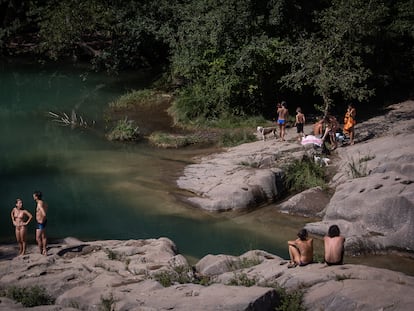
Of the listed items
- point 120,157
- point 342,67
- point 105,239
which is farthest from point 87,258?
point 342,67

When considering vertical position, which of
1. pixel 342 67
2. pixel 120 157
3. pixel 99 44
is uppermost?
pixel 99 44

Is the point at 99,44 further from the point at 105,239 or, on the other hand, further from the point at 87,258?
the point at 87,258

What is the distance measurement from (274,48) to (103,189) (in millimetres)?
10677

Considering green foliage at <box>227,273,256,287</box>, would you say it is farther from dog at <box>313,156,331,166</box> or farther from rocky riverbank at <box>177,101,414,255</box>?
dog at <box>313,156,331,166</box>

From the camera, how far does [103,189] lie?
838 inches

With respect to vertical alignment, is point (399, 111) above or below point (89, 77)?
below

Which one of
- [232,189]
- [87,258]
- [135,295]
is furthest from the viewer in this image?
[232,189]

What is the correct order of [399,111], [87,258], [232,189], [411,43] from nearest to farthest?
[87,258] → [232,189] → [399,111] → [411,43]

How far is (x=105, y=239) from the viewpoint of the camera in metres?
18.0

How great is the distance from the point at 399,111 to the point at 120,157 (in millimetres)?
12734

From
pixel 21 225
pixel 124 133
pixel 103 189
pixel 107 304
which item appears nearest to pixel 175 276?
pixel 107 304

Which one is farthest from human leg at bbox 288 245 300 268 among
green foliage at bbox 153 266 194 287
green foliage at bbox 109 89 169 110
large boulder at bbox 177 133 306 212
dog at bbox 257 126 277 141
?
green foliage at bbox 109 89 169 110

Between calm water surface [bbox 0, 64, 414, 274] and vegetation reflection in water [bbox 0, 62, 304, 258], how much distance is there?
0.03 meters

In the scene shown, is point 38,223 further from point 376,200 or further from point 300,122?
point 300,122
